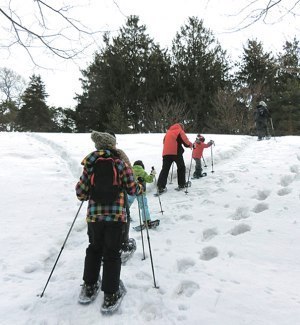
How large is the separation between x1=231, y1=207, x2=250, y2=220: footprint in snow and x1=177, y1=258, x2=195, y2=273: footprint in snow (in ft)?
6.45

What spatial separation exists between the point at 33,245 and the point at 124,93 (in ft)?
84.4

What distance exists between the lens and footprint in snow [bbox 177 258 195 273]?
14.6ft

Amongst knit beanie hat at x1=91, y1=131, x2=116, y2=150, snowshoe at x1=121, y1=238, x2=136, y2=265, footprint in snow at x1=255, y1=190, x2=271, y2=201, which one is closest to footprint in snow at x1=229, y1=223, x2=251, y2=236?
footprint in snow at x1=255, y1=190, x2=271, y2=201

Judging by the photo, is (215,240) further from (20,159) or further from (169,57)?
(169,57)

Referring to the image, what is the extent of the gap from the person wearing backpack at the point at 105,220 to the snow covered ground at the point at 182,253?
0.63ft

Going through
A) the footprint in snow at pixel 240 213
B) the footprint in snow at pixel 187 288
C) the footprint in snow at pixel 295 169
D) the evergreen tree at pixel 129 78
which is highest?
the evergreen tree at pixel 129 78

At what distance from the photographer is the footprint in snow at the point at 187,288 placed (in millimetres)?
3800

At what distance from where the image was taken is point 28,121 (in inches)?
1636

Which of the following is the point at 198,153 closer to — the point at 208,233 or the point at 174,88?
the point at 208,233

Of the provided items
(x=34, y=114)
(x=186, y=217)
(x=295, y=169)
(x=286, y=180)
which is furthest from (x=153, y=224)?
(x=34, y=114)

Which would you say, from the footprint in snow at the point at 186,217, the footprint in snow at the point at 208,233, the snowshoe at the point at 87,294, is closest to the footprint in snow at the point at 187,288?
the snowshoe at the point at 87,294

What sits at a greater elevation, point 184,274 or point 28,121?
point 28,121

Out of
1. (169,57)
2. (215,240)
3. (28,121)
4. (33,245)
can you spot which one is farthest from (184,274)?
Result: (28,121)

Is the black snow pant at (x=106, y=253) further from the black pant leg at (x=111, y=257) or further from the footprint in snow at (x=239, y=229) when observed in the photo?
the footprint in snow at (x=239, y=229)
